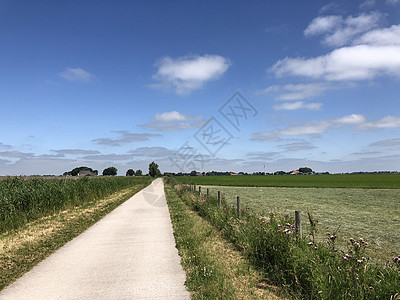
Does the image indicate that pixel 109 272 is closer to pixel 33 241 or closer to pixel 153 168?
pixel 33 241

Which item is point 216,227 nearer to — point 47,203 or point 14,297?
point 14,297

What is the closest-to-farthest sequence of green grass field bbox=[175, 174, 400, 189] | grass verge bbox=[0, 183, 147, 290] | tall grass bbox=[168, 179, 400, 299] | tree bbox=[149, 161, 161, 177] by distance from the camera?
tall grass bbox=[168, 179, 400, 299], grass verge bbox=[0, 183, 147, 290], green grass field bbox=[175, 174, 400, 189], tree bbox=[149, 161, 161, 177]

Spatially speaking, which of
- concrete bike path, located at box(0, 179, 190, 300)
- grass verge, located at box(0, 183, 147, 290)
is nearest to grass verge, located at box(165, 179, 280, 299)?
concrete bike path, located at box(0, 179, 190, 300)

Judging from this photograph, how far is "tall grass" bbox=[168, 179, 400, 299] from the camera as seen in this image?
368cm

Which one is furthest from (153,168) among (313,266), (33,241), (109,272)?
(313,266)

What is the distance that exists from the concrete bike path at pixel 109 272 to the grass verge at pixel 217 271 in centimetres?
27

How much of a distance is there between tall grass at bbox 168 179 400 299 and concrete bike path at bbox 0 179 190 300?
73.7 inches

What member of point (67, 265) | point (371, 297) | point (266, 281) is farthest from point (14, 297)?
point (371, 297)

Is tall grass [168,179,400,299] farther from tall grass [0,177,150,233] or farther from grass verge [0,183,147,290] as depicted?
tall grass [0,177,150,233]

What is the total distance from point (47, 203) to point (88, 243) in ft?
27.8

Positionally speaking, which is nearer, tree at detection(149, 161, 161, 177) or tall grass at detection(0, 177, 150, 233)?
tall grass at detection(0, 177, 150, 233)

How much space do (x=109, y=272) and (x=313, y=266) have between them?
414cm

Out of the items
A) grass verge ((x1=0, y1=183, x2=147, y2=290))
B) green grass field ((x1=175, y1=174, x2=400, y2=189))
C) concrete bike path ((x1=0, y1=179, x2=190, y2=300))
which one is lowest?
grass verge ((x1=0, y1=183, x2=147, y2=290))

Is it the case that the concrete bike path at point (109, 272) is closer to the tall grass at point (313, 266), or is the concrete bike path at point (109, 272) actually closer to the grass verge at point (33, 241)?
the grass verge at point (33, 241)
